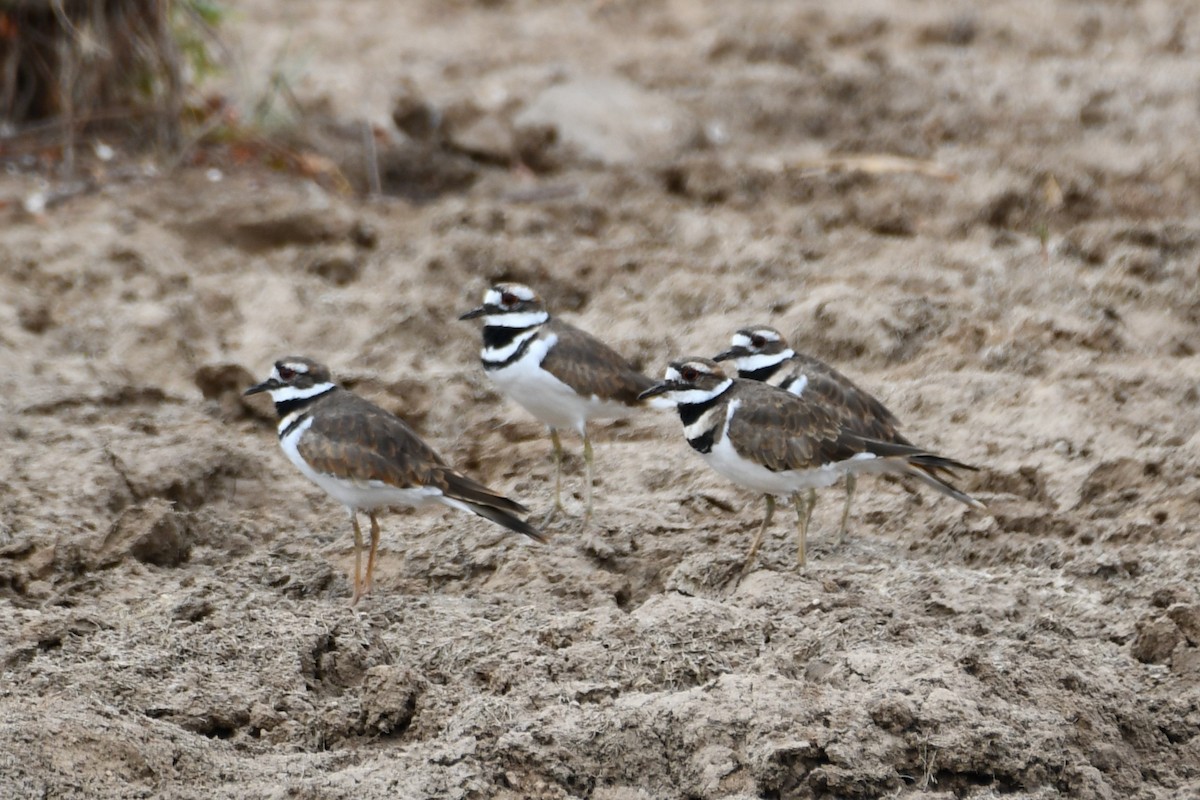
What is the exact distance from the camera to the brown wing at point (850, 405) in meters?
6.33

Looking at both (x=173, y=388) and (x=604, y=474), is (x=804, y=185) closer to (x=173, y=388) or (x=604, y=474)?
(x=604, y=474)

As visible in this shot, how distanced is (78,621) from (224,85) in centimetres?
759

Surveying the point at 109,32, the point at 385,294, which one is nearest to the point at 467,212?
the point at 385,294

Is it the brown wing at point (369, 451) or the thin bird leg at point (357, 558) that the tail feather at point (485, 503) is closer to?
the brown wing at point (369, 451)

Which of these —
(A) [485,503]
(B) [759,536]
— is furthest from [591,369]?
(B) [759,536]

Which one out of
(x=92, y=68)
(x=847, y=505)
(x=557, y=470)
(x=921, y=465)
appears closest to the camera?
(x=921, y=465)

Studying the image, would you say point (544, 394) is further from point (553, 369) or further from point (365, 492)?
point (365, 492)

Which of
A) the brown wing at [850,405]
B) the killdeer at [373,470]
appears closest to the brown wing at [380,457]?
the killdeer at [373,470]

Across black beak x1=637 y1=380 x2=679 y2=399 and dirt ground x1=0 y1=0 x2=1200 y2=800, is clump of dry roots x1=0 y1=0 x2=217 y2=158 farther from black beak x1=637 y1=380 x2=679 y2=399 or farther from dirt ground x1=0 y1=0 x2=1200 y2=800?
black beak x1=637 y1=380 x2=679 y2=399

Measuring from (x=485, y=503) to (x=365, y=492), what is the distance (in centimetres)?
49

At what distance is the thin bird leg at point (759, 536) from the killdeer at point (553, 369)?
756 mm

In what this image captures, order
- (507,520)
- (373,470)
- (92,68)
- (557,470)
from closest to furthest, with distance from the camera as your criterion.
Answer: (507,520) → (373,470) → (557,470) → (92,68)

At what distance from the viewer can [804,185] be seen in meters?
9.71

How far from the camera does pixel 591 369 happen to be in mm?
6645
